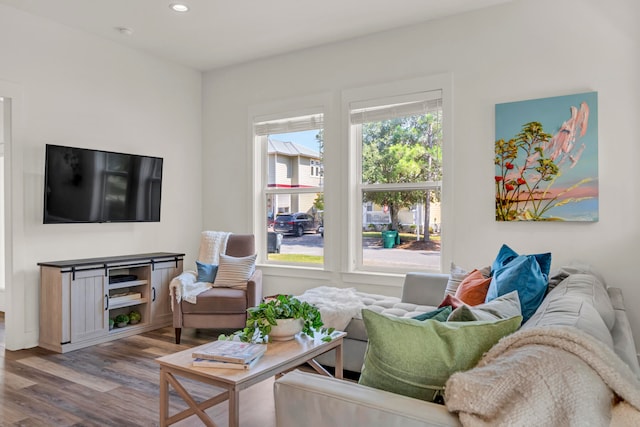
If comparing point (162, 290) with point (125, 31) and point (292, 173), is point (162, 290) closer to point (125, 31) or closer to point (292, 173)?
point (292, 173)

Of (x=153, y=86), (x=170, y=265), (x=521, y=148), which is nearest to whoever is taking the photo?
(x=521, y=148)

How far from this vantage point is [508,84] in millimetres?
3633

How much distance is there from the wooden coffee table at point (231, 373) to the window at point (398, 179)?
192 centimetres

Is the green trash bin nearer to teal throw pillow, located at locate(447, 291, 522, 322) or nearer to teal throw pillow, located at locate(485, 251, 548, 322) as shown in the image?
teal throw pillow, located at locate(485, 251, 548, 322)

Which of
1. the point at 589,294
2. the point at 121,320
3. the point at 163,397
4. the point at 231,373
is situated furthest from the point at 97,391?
the point at 589,294

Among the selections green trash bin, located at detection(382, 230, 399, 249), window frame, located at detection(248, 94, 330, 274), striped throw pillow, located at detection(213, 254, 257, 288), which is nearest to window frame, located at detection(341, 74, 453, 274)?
green trash bin, located at detection(382, 230, 399, 249)

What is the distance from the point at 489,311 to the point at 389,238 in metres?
2.79

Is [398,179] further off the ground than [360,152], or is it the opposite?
[360,152]

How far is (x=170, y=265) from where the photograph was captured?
469cm

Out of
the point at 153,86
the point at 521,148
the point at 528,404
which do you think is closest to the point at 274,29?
the point at 153,86

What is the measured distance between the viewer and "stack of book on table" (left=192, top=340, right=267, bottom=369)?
2027 mm

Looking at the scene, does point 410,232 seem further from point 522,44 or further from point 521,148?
point 522,44

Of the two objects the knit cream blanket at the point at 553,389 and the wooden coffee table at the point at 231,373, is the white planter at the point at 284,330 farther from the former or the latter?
the knit cream blanket at the point at 553,389

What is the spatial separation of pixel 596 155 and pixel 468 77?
1180 millimetres
